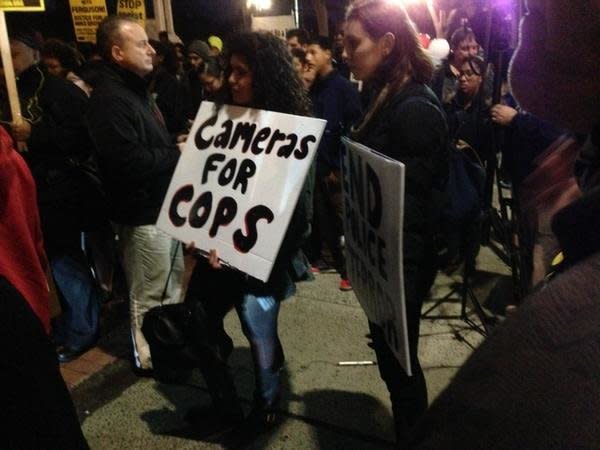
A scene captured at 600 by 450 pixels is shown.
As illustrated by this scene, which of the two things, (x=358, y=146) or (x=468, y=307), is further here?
(x=468, y=307)

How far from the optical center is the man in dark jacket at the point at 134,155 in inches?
113

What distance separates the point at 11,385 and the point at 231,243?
4.03 ft

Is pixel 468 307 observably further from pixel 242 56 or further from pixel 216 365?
pixel 242 56

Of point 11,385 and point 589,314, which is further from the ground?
point 589,314

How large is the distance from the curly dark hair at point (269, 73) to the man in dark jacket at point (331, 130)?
1973 mm

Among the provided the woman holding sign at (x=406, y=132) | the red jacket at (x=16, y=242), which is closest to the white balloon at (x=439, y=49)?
the woman holding sign at (x=406, y=132)

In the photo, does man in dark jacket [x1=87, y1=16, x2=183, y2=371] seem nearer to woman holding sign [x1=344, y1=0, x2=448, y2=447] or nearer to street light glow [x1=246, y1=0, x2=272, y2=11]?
woman holding sign [x1=344, y1=0, x2=448, y2=447]

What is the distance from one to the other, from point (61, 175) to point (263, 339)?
1909mm

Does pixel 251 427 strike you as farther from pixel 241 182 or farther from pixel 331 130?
pixel 331 130

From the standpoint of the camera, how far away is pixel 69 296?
11.7 feet

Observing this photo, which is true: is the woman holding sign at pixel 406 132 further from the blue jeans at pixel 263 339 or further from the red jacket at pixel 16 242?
the red jacket at pixel 16 242

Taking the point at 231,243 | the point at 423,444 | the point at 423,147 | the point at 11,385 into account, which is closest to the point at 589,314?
the point at 423,444

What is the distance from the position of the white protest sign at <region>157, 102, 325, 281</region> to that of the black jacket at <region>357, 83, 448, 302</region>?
11.1 inches

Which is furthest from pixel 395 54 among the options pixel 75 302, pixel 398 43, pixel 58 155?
pixel 75 302
